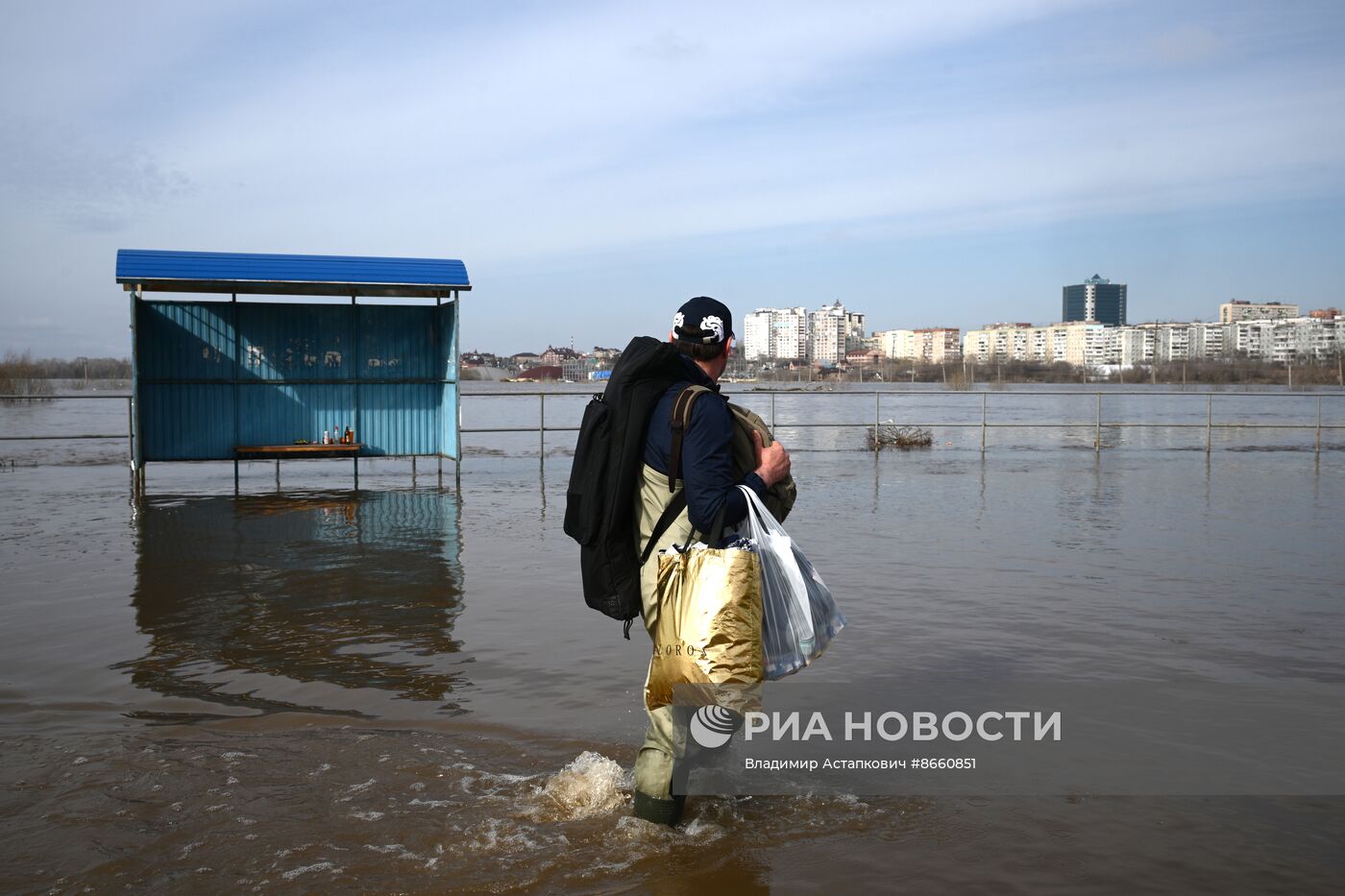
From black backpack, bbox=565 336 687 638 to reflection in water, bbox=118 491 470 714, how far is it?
2.12 meters

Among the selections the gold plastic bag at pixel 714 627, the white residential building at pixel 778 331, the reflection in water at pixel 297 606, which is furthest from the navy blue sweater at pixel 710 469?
the white residential building at pixel 778 331

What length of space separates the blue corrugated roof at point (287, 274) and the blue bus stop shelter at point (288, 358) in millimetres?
22

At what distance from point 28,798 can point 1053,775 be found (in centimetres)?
424

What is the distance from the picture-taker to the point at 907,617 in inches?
290

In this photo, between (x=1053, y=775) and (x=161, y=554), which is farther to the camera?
(x=161, y=554)

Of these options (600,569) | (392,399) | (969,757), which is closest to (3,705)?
(600,569)

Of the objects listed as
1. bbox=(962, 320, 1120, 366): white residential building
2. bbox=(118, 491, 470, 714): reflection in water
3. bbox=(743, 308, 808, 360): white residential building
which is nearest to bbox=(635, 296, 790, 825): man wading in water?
bbox=(118, 491, 470, 714): reflection in water

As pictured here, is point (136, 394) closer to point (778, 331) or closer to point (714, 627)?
point (714, 627)

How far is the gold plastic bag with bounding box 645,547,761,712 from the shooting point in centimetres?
342

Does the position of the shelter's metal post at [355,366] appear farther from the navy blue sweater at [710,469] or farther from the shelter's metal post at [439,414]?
the navy blue sweater at [710,469]

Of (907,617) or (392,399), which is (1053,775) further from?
(392,399)

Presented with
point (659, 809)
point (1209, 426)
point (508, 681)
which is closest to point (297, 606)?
point (508, 681)

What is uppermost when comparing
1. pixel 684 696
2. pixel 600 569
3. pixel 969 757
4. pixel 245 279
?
pixel 245 279

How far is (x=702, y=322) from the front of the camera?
375 centimetres
